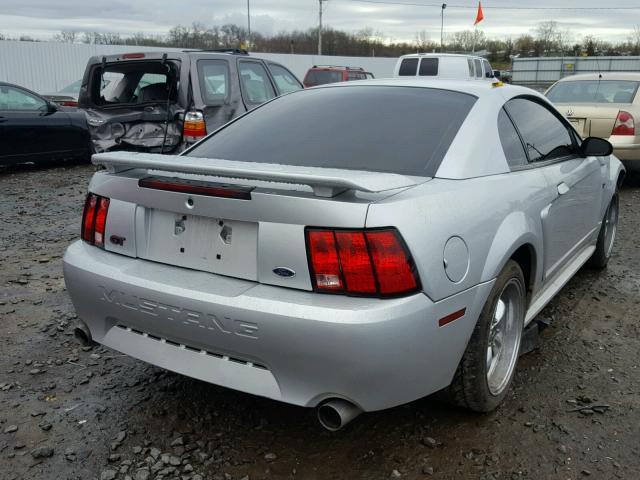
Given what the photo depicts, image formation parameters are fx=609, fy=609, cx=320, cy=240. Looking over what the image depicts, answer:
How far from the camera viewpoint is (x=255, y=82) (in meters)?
8.10

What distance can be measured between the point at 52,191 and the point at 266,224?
24.4ft

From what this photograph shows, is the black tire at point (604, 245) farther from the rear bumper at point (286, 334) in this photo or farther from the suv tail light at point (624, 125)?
the suv tail light at point (624, 125)

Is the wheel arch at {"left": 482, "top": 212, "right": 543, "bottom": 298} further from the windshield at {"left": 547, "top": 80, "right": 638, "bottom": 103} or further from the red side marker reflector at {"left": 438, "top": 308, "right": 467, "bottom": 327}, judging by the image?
the windshield at {"left": 547, "top": 80, "right": 638, "bottom": 103}

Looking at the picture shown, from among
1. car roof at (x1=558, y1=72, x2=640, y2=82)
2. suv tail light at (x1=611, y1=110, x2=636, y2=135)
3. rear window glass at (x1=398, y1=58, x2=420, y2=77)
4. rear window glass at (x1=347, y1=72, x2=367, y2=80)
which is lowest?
suv tail light at (x1=611, y1=110, x2=636, y2=135)

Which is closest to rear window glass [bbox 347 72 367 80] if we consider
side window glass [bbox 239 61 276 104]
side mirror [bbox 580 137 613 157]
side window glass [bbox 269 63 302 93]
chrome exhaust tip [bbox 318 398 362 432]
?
side window glass [bbox 269 63 302 93]

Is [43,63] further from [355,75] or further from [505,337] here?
[505,337]

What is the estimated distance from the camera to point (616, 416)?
9.34 feet

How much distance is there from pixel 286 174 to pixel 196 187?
43 centimetres

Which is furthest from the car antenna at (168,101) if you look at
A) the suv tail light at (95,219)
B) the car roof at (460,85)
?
the suv tail light at (95,219)

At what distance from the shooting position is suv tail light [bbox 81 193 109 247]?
110 inches

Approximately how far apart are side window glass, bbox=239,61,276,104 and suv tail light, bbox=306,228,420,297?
19.5 ft

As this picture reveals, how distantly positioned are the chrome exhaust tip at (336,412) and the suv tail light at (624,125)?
7389 mm

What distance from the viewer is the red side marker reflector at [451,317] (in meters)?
2.26

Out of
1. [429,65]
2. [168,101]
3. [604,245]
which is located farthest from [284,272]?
[429,65]
